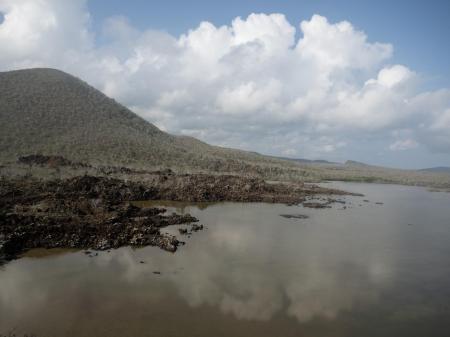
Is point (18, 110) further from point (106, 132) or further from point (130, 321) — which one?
point (130, 321)

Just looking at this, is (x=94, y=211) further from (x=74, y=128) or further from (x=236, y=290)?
(x=74, y=128)

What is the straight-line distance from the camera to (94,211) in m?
17.9

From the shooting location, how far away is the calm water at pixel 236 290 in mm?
7926

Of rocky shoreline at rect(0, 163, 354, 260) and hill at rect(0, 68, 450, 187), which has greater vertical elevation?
hill at rect(0, 68, 450, 187)

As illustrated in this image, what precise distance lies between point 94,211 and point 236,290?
11003mm

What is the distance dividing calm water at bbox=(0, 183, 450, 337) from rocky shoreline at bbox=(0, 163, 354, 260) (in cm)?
95

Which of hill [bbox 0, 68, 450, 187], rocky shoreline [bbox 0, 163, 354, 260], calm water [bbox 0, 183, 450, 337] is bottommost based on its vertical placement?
calm water [bbox 0, 183, 450, 337]

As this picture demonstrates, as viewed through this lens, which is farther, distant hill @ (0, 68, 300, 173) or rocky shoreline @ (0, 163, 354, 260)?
distant hill @ (0, 68, 300, 173)

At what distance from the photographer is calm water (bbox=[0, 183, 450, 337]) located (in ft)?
26.0

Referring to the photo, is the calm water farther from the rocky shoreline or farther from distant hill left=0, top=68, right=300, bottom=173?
distant hill left=0, top=68, right=300, bottom=173

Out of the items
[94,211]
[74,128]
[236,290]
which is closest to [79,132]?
[74,128]

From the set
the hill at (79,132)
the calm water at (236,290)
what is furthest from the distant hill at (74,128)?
the calm water at (236,290)

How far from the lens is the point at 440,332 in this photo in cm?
851

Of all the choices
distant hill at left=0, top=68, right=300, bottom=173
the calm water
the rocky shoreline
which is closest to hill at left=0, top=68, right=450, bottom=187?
distant hill at left=0, top=68, right=300, bottom=173
